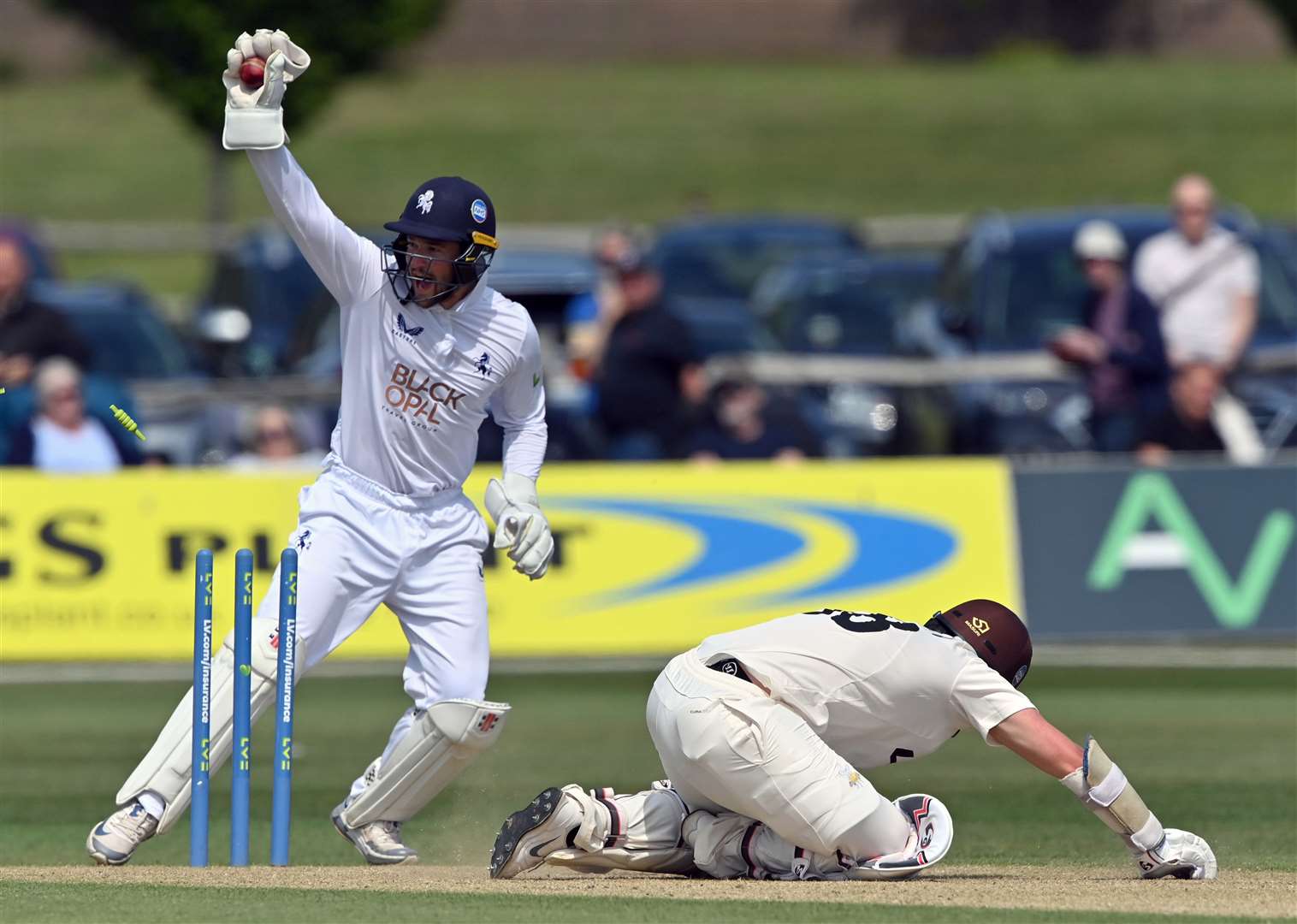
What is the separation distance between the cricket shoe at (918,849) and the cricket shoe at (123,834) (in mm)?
2229

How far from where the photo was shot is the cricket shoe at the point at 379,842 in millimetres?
8086

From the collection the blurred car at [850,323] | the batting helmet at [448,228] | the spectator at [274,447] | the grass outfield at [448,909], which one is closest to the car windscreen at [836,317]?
the blurred car at [850,323]

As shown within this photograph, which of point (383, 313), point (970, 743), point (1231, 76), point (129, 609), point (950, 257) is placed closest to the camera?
point (383, 313)

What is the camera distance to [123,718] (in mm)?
12148

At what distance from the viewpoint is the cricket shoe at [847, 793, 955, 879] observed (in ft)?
23.9

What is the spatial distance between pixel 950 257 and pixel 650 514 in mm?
4522

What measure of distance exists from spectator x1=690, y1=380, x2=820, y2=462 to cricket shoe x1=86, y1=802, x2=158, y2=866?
7.52 metres

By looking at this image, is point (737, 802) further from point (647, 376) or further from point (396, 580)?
point (647, 376)

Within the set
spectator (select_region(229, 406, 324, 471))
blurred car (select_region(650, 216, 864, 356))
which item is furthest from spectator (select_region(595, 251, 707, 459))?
blurred car (select_region(650, 216, 864, 356))

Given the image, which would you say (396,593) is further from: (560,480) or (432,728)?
(560,480)

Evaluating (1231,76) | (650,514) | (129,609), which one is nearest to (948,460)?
(650,514)

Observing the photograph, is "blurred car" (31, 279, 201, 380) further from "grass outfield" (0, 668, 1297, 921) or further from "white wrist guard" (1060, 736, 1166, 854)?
"white wrist guard" (1060, 736, 1166, 854)

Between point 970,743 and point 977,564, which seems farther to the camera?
point 977,564

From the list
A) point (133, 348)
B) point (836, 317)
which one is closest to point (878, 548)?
point (836, 317)
